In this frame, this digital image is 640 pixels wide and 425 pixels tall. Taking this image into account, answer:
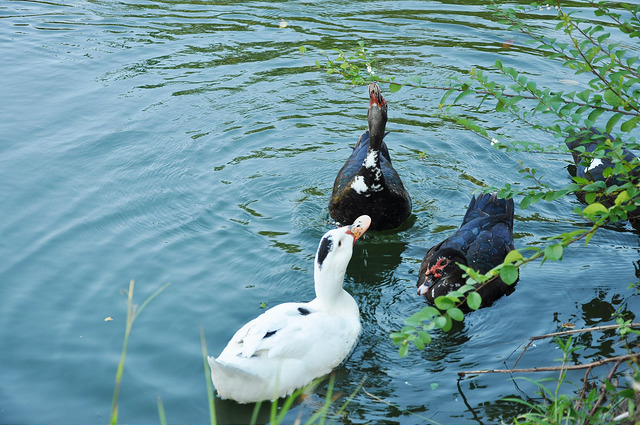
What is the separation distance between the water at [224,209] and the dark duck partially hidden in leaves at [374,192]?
0.73ft

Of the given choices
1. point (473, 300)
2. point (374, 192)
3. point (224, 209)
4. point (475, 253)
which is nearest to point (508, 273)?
point (473, 300)

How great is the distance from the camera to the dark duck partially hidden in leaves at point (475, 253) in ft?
18.0

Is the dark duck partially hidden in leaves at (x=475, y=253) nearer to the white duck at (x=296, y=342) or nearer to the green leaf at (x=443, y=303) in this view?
the white duck at (x=296, y=342)

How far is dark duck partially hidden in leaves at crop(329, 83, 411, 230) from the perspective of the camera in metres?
6.47

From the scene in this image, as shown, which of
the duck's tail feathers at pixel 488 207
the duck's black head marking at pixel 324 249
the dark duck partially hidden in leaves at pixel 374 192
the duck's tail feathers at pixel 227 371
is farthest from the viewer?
the dark duck partially hidden in leaves at pixel 374 192

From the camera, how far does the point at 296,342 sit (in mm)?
4598

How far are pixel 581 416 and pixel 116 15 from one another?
1035 centimetres

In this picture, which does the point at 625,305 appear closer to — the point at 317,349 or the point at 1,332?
the point at 317,349

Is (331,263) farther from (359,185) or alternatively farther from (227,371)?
(359,185)

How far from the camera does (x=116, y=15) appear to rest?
38.1 feet

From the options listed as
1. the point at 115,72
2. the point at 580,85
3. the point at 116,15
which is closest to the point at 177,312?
the point at 115,72

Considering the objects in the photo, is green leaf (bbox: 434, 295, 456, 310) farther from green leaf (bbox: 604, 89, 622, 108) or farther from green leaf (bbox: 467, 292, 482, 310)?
green leaf (bbox: 604, 89, 622, 108)

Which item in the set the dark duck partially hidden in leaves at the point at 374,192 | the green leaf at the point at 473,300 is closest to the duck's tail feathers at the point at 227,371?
the green leaf at the point at 473,300

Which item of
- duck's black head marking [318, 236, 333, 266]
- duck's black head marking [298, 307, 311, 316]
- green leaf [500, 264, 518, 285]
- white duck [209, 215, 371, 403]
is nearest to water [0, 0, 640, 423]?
white duck [209, 215, 371, 403]
